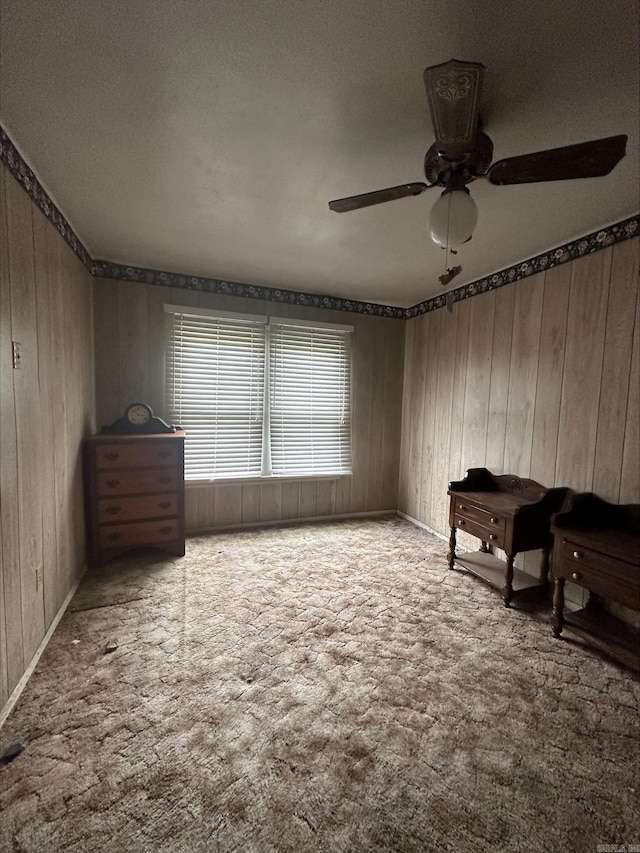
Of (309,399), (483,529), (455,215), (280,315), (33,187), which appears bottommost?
(483,529)

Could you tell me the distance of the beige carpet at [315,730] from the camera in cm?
108

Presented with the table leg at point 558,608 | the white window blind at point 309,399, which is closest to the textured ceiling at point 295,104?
the white window blind at point 309,399

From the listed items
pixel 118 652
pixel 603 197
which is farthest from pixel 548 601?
pixel 118 652

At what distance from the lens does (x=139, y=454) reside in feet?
8.90

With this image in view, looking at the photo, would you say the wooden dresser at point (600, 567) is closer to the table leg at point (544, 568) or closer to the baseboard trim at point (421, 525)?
the table leg at point (544, 568)

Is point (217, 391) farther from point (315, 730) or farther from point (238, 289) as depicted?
point (315, 730)

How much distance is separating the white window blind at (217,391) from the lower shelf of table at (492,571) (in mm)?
2106

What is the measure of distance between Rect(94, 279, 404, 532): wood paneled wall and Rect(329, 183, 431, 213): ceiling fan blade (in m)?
2.15

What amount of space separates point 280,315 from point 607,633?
346 cm

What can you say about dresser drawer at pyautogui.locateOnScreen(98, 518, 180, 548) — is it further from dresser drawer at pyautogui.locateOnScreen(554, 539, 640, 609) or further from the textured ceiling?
dresser drawer at pyautogui.locateOnScreen(554, 539, 640, 609)

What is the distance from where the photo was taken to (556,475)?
242cm

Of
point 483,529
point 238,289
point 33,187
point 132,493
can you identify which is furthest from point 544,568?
point 33,187

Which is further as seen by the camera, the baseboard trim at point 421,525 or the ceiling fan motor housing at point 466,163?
the baseboard trim at point 421,525

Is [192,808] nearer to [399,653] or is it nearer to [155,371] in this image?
[399,653]
